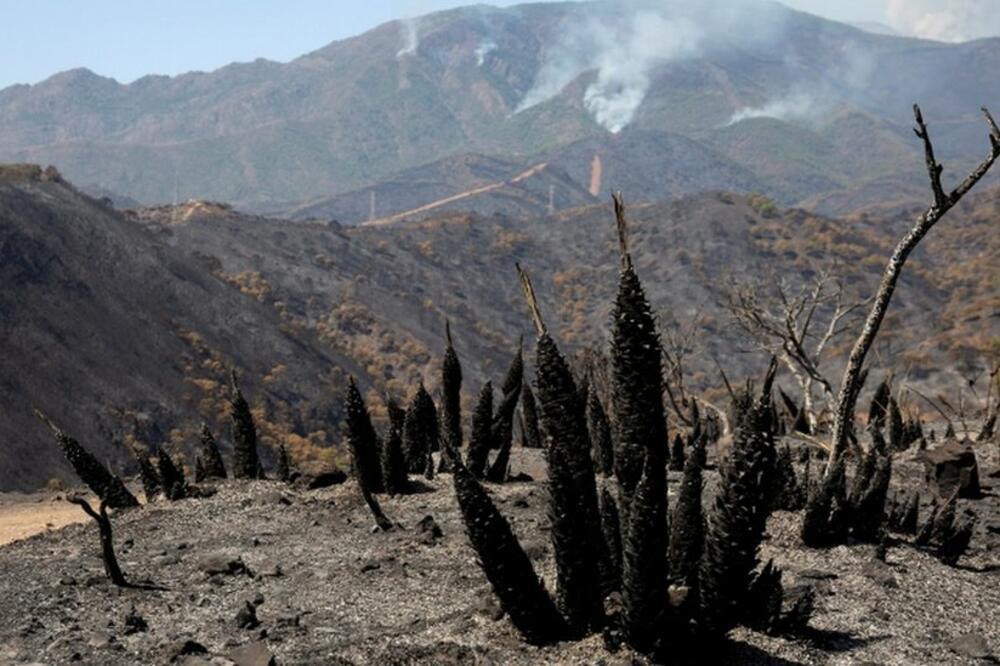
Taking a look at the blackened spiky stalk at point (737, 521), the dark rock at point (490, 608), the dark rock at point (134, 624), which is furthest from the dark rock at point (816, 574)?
the dark rock at point (134, 624)

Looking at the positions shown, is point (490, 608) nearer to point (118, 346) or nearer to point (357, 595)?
point (357, 595)

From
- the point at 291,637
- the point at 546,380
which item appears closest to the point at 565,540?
the point at 546,380

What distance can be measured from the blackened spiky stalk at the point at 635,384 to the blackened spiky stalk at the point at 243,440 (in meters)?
15.6

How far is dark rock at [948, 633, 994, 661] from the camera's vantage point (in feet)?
43.7

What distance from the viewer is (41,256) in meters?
64.9

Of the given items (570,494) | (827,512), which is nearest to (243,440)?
(570,494)

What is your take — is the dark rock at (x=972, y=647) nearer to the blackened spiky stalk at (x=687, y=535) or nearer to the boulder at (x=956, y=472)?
the blackened spiky stalk at (x=687, y=535)

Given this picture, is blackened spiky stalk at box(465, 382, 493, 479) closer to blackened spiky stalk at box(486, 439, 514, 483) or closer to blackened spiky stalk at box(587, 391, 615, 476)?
blackened spiky stalk at box(486, 439, 514, 483)

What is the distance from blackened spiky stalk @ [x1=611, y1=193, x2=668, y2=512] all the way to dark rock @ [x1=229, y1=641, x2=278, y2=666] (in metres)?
5.39

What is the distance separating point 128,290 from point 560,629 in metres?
61.9

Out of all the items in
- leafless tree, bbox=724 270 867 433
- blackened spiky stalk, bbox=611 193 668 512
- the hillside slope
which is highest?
blackened spiky stalk, bbox=611 193 668 512

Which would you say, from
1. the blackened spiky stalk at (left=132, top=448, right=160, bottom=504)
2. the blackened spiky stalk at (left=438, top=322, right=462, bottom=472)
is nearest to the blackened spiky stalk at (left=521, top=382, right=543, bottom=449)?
the blackened spiky stalk at (left=438, top=322, right=462, bottom=472)

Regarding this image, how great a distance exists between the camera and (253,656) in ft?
44.1

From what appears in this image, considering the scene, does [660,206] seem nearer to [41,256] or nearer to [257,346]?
[257,346]
